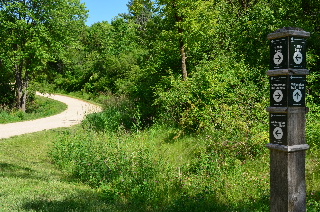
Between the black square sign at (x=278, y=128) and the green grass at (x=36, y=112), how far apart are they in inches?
742

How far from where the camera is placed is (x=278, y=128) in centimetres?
359

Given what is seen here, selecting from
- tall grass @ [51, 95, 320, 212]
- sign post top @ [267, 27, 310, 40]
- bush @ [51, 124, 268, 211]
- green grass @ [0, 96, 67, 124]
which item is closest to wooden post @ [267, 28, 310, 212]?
sign post top @ [267, 27, 310, 40]

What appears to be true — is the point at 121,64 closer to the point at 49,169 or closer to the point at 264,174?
the point at 49,169

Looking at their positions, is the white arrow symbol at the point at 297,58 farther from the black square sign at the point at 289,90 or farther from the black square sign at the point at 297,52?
the black square sign at the point at 289,90

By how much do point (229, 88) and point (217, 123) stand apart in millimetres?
2165

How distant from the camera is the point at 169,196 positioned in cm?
717

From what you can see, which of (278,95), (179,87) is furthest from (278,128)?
(179,87)

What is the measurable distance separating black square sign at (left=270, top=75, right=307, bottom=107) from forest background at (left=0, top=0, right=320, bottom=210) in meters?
3.34

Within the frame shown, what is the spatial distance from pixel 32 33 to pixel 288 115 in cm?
2217

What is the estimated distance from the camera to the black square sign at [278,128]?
3527 millimetres

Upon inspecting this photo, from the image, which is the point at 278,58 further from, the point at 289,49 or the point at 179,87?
the point at 179,87

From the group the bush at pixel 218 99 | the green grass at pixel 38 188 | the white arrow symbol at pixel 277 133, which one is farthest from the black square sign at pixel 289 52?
the bush at pixel 218 99

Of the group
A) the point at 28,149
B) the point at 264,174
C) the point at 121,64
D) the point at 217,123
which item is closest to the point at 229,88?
the point at 217,123

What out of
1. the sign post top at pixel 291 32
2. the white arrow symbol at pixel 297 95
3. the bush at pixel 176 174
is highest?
the sign post top at pixel 291 32
